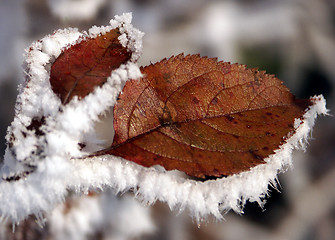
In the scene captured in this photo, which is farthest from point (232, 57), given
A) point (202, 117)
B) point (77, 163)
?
point (77, 163)

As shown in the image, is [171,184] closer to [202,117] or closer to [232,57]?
[202,117]

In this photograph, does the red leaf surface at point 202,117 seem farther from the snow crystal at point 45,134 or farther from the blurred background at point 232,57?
the blurred background at point 232,57

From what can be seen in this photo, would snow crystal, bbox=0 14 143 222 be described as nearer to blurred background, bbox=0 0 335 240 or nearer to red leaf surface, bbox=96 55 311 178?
red leaf surface, bbox=96 55 311 178

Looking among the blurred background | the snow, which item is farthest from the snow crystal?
the blurred background

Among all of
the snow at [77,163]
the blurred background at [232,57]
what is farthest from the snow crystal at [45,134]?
the blurred background at [232,57]

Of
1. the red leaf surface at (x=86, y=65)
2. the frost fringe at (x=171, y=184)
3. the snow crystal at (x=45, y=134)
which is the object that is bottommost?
the frost fringe at (x=171, y=184)

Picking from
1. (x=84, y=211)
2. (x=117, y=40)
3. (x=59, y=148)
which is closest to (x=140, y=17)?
(x=84, y=211)

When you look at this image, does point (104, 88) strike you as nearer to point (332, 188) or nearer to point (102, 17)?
point (102, 17)
